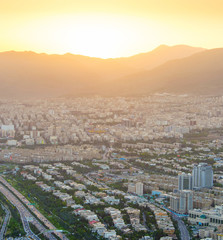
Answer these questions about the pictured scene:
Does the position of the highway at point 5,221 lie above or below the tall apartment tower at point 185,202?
below

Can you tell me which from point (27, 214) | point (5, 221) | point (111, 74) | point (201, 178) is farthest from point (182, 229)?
point (111, 74)

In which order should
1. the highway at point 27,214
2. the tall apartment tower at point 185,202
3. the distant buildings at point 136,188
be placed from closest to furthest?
the highway at point 27,214 → the tall apartment tower at point 185,202 → the distant buildings at point 136,188

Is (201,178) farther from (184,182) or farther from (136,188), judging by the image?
(136,188)

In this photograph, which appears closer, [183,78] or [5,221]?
[5,221]

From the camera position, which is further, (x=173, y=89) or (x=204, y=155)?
(x=173, y=89)

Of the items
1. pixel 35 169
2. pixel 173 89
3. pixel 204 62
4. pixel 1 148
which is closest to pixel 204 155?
pixel 35 169

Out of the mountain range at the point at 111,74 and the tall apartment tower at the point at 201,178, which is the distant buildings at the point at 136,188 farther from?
the mountain range at the point at 111,74

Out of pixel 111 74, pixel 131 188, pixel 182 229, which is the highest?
pixel 111 74

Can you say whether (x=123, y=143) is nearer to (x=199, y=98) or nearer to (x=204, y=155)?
(x=204, y=155)

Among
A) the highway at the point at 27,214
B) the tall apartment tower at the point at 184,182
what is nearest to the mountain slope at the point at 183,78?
the tall apartment tower at the point at 184,182
